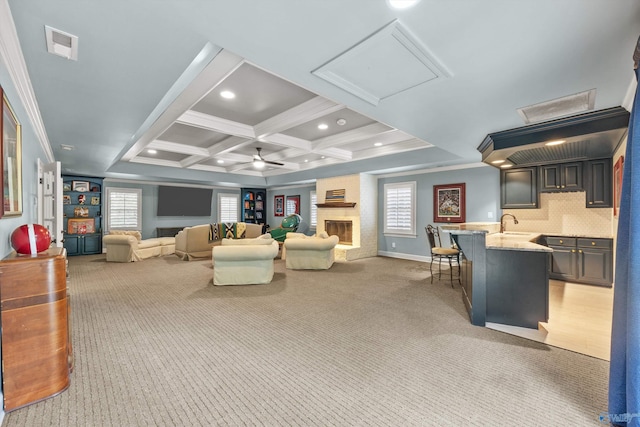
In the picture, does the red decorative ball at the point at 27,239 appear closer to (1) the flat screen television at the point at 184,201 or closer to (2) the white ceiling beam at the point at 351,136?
(2) the white ceiling beam at the point at 351,136

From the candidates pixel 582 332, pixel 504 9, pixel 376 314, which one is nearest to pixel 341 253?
pixel 376 314

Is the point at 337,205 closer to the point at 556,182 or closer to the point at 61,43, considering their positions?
the point at 556,182

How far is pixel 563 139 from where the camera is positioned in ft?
10.5

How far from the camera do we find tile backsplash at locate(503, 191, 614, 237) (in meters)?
4.59

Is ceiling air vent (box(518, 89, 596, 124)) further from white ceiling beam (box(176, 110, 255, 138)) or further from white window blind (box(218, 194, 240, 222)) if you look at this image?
white window blind (box(218, 194, 240, 222))

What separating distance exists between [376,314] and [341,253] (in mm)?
3869

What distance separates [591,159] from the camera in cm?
448

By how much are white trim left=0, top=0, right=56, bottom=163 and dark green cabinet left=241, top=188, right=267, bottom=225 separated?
7766 mm

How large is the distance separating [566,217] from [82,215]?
1179 cm

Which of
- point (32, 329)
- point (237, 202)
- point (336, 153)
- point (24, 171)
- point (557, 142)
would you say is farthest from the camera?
point (237, 202)

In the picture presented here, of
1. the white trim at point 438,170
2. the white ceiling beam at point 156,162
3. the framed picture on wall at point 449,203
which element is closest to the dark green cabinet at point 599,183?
the white trim at point 438,170

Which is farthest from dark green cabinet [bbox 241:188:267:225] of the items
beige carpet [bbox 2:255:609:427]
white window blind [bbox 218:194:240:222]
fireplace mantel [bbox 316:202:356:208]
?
beige carpet [bbox 2:255:609:427]

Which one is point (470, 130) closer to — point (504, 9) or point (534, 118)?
point (534, 118)

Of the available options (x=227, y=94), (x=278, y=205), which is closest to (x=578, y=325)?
(x=227, y=94)
